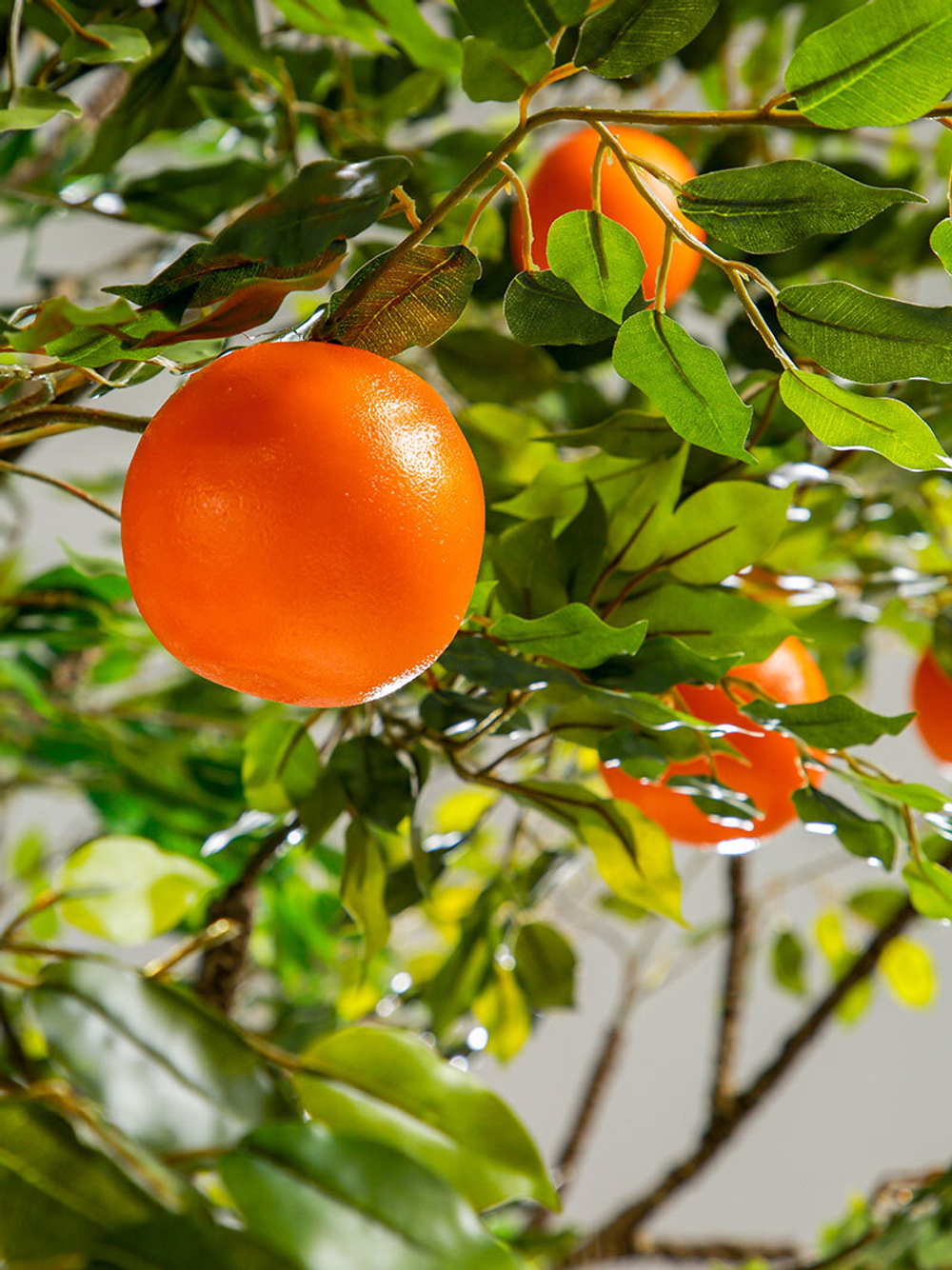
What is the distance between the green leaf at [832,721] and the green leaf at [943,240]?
0.44 ft

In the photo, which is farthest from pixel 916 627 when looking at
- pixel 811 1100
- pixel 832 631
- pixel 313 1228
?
pixel 811 1100

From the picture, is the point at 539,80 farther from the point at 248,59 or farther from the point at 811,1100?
the point at 811,1100

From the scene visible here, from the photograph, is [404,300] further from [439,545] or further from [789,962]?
[789,962]

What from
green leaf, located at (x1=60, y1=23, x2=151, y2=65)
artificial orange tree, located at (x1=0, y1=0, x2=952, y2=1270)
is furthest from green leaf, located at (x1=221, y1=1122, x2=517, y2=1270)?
green leaf, located at (x1=60, y1=23, x2=151, y2=65)

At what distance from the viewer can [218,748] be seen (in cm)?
75

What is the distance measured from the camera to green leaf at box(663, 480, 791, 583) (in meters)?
0.36

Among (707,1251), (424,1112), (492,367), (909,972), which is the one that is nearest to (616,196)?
(492,367)

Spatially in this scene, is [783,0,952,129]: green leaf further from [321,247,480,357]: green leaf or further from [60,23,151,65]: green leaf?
[60,23,151,65]: green leaf

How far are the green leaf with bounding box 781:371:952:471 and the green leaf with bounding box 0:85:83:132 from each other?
24 centimetres

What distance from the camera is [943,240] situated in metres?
0.24

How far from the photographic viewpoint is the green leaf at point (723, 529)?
36 cm

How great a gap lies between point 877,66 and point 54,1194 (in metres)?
0.28

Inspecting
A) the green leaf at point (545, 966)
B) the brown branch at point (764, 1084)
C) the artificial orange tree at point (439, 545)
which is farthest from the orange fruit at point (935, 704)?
the green leaf at point (545, 966)

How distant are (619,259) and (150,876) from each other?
301 millimetres
